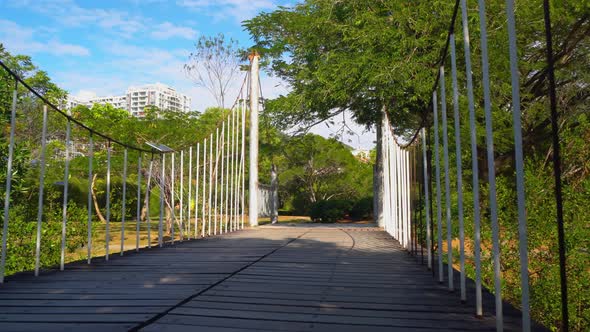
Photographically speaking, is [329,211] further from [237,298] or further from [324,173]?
[237,298]

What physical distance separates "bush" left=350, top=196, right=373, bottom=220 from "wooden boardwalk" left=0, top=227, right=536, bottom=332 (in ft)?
55.8

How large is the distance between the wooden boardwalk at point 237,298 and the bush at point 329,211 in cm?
1565

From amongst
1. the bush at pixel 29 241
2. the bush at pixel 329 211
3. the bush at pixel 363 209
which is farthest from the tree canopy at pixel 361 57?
the bush at pixel 363 209

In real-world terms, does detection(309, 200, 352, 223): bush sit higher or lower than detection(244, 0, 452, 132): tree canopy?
lower

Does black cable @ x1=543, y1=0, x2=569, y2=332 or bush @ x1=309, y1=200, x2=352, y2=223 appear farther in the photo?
bush @ x1=309, y1=200, x2=352, y2=223

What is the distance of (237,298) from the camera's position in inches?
128

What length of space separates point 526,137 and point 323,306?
10541 millimetres

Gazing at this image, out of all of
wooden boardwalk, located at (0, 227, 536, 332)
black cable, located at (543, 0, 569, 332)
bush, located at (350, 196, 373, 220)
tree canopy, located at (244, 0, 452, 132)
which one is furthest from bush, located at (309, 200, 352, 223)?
black cable, located at (543, 0, 569, 332)

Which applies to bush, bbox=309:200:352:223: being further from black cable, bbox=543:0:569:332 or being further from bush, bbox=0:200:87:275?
black cable, bbox=543:0:569:332

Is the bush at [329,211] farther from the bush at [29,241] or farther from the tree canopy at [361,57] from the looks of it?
the bush at [29,241]

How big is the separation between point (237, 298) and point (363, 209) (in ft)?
63.8

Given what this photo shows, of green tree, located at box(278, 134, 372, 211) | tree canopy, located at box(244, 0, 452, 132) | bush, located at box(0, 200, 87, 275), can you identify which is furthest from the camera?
green tree, located at box(278, 134, 372, 211)

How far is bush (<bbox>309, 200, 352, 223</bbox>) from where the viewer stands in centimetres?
2112

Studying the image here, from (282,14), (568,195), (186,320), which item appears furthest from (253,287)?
(282,14)
